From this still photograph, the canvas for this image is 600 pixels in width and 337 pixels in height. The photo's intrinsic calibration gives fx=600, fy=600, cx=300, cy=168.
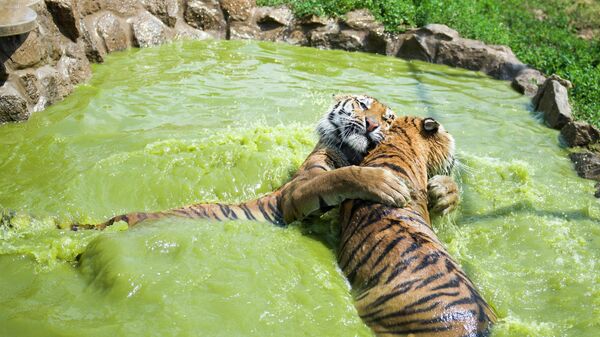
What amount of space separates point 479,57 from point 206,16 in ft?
13.5

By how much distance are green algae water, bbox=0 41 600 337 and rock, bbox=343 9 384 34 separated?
2.30 m

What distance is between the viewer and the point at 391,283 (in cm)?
245

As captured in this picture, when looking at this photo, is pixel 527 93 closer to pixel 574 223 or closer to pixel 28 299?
pixel 574 223

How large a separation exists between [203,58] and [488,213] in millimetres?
5055

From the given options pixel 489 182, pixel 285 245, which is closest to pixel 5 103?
pixel 285 245

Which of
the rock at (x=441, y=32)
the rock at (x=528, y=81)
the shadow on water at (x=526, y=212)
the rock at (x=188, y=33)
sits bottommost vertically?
the rock at (x=528, y=81)

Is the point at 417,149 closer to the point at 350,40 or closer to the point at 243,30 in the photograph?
the point at 350,40

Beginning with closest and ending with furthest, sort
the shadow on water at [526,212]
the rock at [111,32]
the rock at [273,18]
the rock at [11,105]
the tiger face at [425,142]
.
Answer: the tiger face at [425,142] → the shadow on water at [526,212] → the rock at [11,105] → the rock at [111,32] → the rock at [273,18]

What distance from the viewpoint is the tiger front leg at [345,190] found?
2791mm

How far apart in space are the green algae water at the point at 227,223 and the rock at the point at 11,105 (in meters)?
0.11

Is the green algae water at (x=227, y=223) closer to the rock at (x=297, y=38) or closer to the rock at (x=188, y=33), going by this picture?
the rock at (x=188, y=33)

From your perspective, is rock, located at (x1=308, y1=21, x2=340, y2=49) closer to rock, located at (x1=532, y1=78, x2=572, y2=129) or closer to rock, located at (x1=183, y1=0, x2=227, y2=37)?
rock, located at (x1=183, y1=0, x2=227, y2=37)

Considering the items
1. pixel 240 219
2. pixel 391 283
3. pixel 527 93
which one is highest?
pixel 391 283

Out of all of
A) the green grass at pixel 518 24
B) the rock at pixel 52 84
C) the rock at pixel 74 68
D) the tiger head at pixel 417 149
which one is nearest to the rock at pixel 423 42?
the green grass at pixel 518 24
